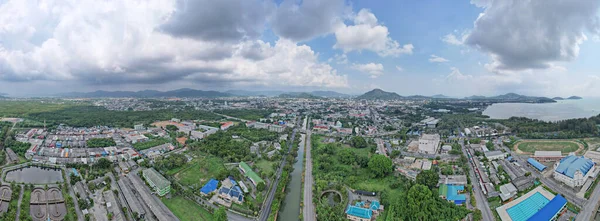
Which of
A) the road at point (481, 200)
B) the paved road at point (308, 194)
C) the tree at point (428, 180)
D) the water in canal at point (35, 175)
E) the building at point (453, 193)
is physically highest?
the tree at point (428, 180)

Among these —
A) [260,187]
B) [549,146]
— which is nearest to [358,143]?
[260,187]

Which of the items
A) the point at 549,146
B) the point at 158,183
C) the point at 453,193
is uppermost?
the point at 549,146

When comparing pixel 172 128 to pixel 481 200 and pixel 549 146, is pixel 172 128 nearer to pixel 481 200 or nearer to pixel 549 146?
pixel 481 200

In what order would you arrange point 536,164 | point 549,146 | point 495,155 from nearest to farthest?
point 536,164 → point 495,155 → point 549,146

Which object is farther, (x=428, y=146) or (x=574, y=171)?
(x=428, y=146)

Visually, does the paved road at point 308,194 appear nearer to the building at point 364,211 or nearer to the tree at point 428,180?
the building at point 364,211

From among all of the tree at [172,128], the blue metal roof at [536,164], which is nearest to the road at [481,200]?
the blue metal roof at [536,164]
